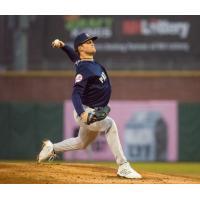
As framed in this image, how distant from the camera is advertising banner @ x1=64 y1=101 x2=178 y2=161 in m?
13.9

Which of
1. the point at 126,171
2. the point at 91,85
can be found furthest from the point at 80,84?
the point at 126,171

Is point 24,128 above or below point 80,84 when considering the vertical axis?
below

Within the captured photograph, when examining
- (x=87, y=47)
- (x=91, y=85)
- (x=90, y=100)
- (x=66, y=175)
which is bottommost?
(x=66, y=175)

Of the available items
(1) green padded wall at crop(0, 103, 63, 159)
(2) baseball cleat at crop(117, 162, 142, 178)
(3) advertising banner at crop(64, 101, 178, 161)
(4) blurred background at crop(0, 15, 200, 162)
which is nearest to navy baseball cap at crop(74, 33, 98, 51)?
(2) baseball cleat at crop(117, 162, 142, 178)

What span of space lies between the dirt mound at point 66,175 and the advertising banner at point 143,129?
6938 mm

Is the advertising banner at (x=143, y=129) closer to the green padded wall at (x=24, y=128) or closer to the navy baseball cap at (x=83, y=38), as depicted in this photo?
the green padded wall at (x=24, y=128)

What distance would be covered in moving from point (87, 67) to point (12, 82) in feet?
32.2

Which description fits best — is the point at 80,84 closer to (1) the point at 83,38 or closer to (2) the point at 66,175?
(1) the point at 83,38

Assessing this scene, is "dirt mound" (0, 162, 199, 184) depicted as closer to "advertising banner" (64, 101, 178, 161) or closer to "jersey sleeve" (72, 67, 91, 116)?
"jersey sleeve" (72, 67, 91, 116)

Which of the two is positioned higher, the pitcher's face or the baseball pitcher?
the pitcher's face

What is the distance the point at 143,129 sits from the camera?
556 inches

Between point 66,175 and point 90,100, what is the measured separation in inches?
30.4

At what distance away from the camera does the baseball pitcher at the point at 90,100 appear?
234 inches

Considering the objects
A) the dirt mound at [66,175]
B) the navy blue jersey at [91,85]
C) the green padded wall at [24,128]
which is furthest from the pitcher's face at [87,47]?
the green padded wall at [24,128]
